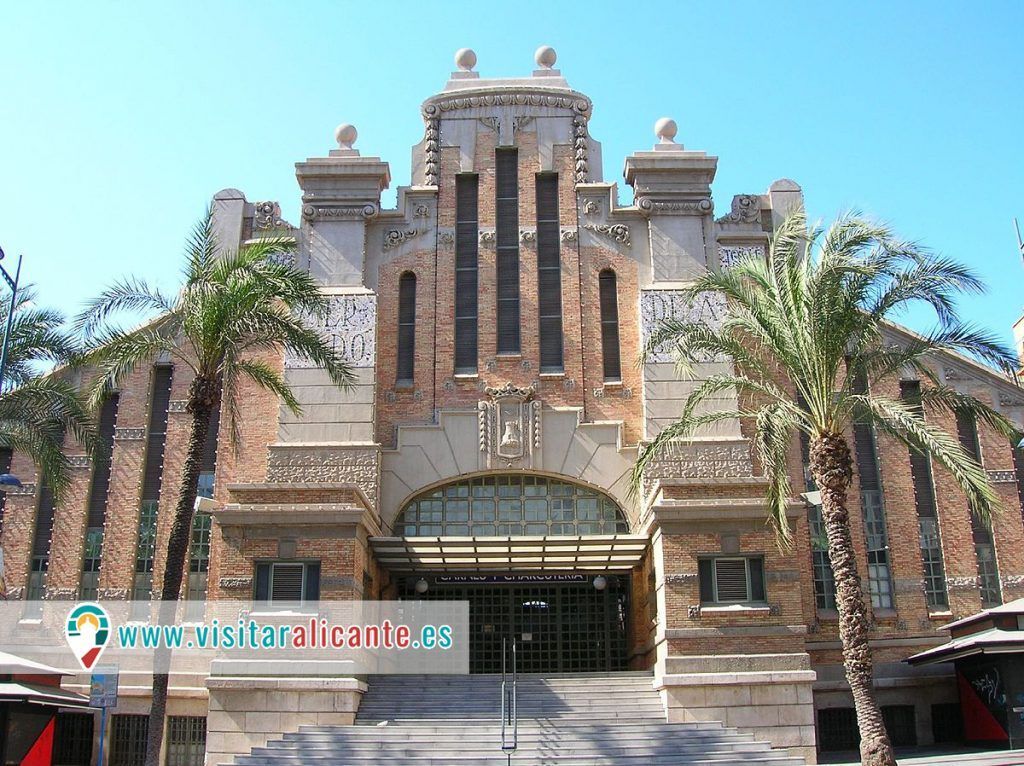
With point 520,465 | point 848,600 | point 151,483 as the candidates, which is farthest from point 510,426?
point 848,600

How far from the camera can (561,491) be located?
24109mm

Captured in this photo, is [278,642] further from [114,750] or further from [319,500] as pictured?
[114,750]

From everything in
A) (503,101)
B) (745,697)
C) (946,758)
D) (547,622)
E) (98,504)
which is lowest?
(946,758)

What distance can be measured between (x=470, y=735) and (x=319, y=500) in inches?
233

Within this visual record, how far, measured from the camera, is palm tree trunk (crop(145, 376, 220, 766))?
16844mm

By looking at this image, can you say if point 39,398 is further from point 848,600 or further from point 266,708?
point 848,600

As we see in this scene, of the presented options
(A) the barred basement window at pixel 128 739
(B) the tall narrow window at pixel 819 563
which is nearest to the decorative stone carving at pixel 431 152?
(B) the tall narrow window at pixel 819 563

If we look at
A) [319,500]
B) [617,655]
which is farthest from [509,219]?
[617,655]

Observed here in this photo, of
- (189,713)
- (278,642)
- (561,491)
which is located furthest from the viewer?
(561,491)

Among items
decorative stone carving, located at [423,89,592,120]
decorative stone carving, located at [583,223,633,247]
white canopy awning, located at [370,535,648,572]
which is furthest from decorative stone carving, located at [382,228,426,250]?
white canopy awning, located at [370,535,648,572]

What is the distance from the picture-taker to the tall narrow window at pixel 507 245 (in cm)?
2534

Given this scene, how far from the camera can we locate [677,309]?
24.7 m

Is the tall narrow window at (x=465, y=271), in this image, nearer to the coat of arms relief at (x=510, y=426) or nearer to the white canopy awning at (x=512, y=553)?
the coat of arms relief at (x=510, y=426)

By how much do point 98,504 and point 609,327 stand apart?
13.1 meters
